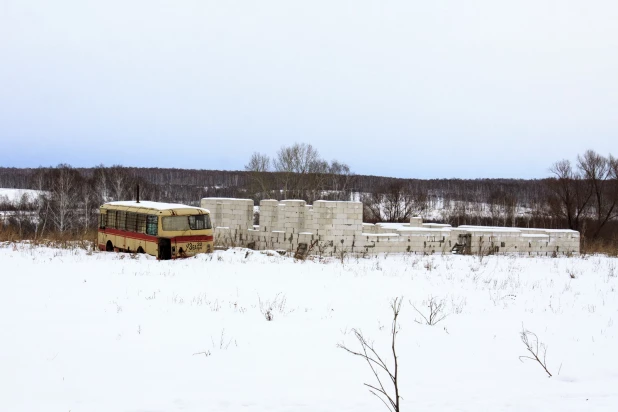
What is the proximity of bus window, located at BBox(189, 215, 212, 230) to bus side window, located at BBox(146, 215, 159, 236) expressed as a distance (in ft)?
3.56

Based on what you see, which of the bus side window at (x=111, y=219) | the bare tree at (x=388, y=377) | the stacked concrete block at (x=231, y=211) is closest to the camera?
the bare tree at (x=388, y=377)

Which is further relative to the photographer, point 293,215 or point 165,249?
point 293,215

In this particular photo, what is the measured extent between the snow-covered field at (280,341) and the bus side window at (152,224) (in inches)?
97.1

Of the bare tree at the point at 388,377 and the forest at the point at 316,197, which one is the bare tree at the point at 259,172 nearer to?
the forest at the point at 316,197

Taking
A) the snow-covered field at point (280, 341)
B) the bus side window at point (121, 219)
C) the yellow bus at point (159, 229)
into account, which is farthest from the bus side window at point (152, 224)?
the snow-covered field at point (280, 341)

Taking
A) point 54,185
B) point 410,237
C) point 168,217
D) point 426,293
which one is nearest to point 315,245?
point 410,237

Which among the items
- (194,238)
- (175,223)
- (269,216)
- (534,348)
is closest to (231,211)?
(269,216)

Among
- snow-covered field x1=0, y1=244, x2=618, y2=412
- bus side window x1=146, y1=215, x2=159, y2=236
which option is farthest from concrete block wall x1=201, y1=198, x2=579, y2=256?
snow-covered field x1=0, y1=244, x2=618, y2=412

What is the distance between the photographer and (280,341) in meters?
7.18

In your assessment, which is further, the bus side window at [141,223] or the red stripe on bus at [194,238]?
the bus side window at [141,223]

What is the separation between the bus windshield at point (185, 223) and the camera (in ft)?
51.1

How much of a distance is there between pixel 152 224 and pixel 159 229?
359 mm

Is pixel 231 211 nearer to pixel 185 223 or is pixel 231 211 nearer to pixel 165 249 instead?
pixel 185 223

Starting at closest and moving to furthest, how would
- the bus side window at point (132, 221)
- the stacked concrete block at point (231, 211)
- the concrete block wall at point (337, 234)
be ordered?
the bus side window at point (132, 221)
the concrete block wall at point (337, 234)
the stacked concrete block at point (231, 211)
